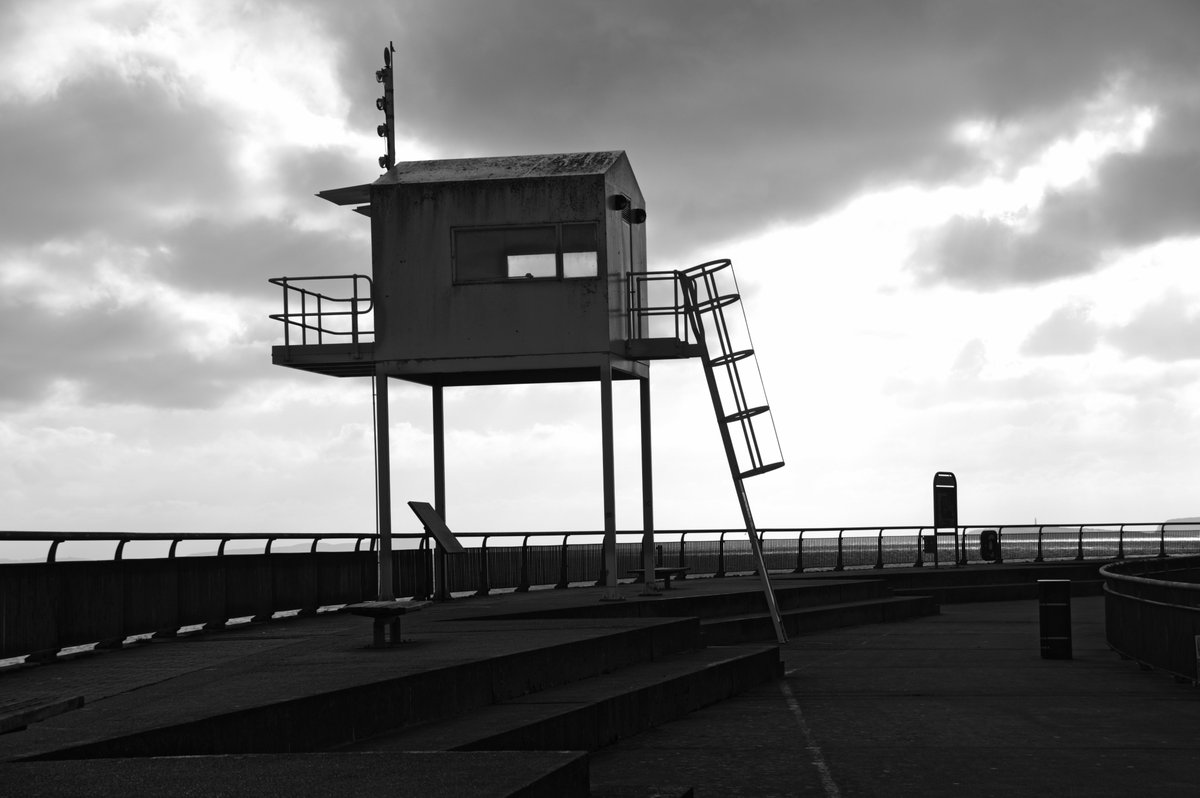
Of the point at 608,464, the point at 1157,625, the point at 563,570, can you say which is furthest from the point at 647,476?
the point at 1157,625

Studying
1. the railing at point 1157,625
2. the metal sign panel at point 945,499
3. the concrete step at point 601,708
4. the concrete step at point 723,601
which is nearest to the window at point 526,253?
the concrete step at point 723,601

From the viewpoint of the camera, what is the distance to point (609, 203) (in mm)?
22938

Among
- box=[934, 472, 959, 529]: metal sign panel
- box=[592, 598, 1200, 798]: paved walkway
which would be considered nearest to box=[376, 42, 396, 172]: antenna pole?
box=[592, 598, 1200, 798]: paved walkway

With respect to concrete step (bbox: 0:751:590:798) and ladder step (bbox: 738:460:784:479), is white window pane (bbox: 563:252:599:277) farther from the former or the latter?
concrete step (bbox: 0:751:590:798)

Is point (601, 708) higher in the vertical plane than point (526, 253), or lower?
lower

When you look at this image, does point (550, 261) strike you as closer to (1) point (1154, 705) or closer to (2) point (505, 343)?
(2) point (505, 343)

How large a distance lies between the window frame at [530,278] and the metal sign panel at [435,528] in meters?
3.66

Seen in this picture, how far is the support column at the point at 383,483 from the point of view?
23016 mm

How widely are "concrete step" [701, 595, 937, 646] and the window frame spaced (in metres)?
5.89

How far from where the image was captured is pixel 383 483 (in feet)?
76.3

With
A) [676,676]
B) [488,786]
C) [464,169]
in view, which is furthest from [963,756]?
[464,169]

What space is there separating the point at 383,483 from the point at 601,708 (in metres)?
12.6

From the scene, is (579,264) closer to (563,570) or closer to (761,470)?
(761,470)

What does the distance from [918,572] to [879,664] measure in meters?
19.3
